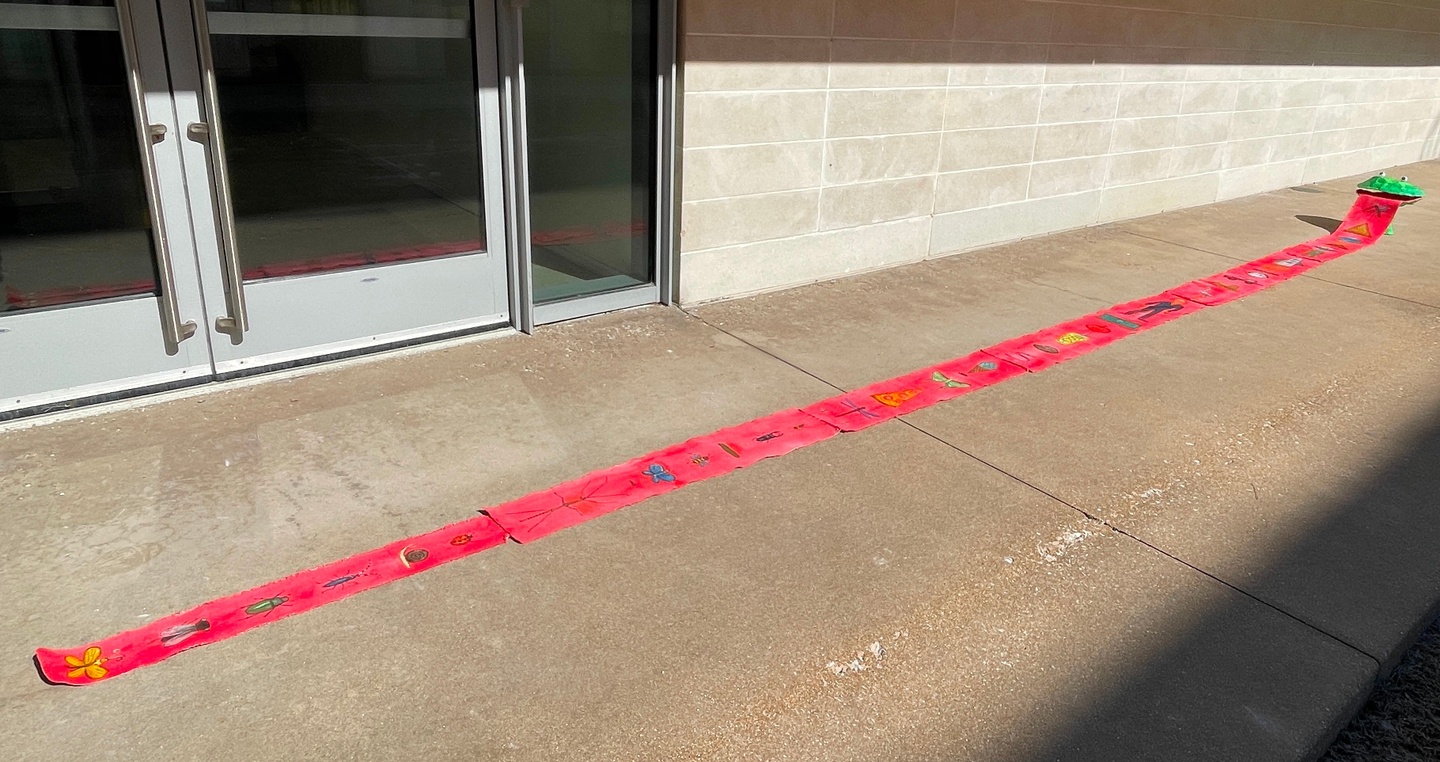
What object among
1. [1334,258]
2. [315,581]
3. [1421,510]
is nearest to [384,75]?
[315,581]

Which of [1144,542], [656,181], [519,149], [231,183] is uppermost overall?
[519,149]

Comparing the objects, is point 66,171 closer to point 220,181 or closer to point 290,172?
point 220,181

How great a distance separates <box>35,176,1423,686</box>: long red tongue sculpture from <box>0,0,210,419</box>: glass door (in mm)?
1688

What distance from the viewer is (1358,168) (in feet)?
37.6

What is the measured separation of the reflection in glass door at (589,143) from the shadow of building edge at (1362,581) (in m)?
3.49

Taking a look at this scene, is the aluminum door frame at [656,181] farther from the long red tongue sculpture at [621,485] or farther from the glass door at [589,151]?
the long red tongue sculpture at [621,485]

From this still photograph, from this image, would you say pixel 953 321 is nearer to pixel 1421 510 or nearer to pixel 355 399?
pixel 1421 510

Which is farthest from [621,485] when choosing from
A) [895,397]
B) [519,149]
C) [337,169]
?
[337,169]

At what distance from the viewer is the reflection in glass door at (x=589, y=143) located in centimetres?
477

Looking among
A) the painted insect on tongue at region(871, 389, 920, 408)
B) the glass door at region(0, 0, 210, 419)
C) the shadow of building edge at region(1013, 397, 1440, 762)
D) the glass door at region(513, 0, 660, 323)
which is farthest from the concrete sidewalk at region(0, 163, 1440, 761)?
the glass door at region(513, 0, 660, 323)

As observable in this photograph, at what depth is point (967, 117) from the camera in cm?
657

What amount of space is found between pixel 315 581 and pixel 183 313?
175 centimetres

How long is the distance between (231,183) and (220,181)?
25cm

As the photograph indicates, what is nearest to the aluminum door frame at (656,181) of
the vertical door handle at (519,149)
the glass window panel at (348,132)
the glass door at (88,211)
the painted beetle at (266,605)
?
the vertical door handle at (519,149)
